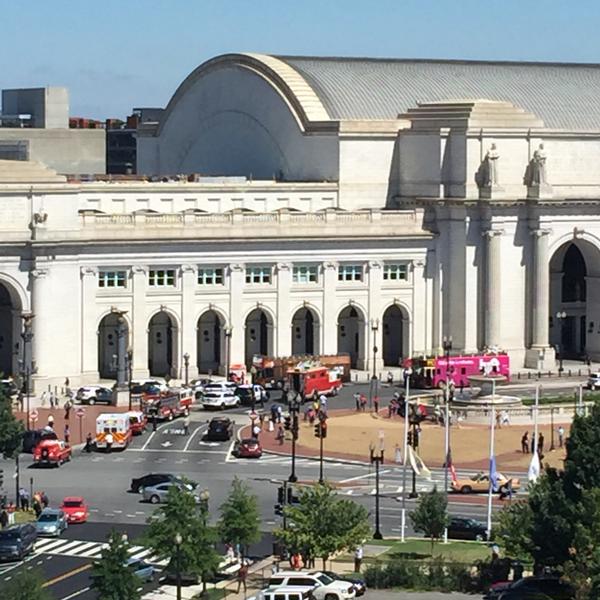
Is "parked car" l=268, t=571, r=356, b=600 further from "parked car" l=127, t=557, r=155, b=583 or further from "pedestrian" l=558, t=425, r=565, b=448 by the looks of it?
"pedestrian" l=558, t=425, r=565, b=448

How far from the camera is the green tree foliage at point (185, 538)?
8669 centimetres

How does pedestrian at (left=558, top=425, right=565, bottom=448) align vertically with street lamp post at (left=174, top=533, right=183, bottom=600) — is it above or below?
above

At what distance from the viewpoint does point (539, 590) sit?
3278 inches

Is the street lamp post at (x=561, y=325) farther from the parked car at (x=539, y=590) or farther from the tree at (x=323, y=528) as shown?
the parked car at (x=539, y=590)

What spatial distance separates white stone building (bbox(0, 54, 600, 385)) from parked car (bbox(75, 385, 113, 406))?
4386mm

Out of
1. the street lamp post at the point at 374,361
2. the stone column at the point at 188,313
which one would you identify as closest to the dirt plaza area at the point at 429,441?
the street lamp post at the point at 374,361

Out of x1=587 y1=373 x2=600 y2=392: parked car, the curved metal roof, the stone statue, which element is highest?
the curved metal roof

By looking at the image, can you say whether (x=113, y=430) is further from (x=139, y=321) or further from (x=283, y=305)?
(x=283, y=305)

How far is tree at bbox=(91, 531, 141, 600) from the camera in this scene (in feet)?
Result: 265

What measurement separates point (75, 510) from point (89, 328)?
41175mm

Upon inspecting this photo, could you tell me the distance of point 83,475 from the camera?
11219cm

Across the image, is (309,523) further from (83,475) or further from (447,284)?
(447,284)

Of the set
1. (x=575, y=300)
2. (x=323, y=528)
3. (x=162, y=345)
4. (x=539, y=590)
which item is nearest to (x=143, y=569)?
(x=323, y=528)

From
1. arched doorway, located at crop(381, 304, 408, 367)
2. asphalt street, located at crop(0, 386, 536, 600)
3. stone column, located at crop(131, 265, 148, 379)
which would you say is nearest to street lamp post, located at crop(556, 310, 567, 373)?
arched doorway, located at crop(381, 304, 408, 367)
